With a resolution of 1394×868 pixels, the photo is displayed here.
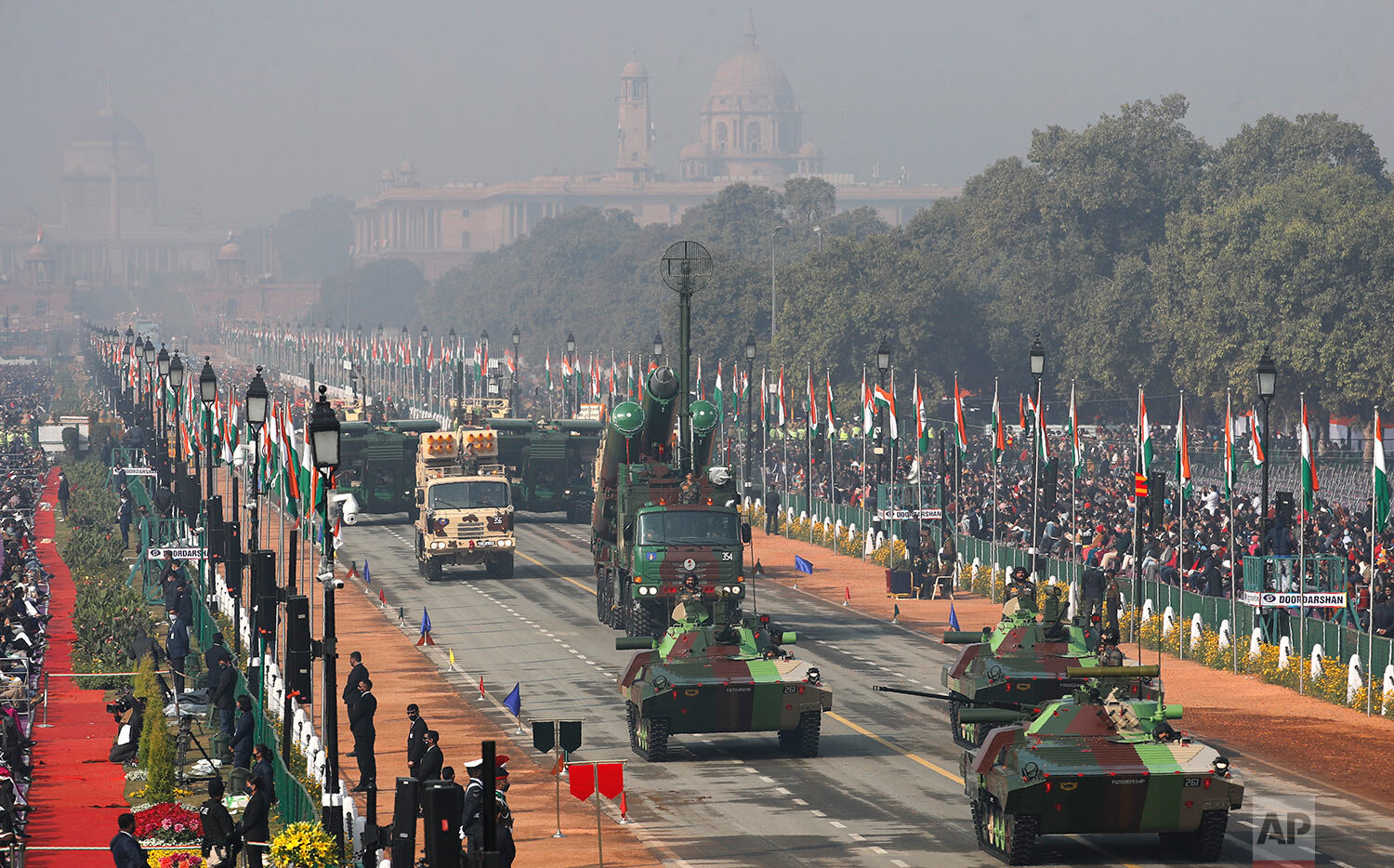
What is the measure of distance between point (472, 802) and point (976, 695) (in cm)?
993

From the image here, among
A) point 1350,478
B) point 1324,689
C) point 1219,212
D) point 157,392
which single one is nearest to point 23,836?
point 1324,689

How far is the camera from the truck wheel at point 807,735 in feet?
101

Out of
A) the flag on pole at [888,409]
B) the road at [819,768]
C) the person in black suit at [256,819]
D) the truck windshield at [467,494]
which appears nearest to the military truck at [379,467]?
the truck windshield at [467,494]

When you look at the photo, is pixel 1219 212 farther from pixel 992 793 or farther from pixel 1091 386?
pixel 992 793

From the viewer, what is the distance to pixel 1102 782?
23719 millimetres

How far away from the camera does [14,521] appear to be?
57.9 metres

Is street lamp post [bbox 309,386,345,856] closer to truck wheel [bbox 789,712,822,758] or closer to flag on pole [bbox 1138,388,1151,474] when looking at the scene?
truck wheel [bbox 789,712,822,758]

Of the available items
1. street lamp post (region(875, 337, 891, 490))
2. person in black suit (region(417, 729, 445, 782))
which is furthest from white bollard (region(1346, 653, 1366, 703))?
street lamp post (region(875, 337, 891, 490))

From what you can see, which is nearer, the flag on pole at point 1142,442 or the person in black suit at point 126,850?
the person in black suit at point 126,850

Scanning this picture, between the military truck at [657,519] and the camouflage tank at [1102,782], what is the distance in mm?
14266

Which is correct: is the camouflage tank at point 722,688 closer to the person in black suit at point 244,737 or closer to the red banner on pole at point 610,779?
the red banner on pole at point 610,779

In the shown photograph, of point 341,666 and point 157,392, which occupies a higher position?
point 157,392

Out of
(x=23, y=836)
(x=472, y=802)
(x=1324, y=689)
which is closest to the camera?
(x=472, y=802)

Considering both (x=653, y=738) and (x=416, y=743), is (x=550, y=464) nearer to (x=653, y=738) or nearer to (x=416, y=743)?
(x=653, y=738)
